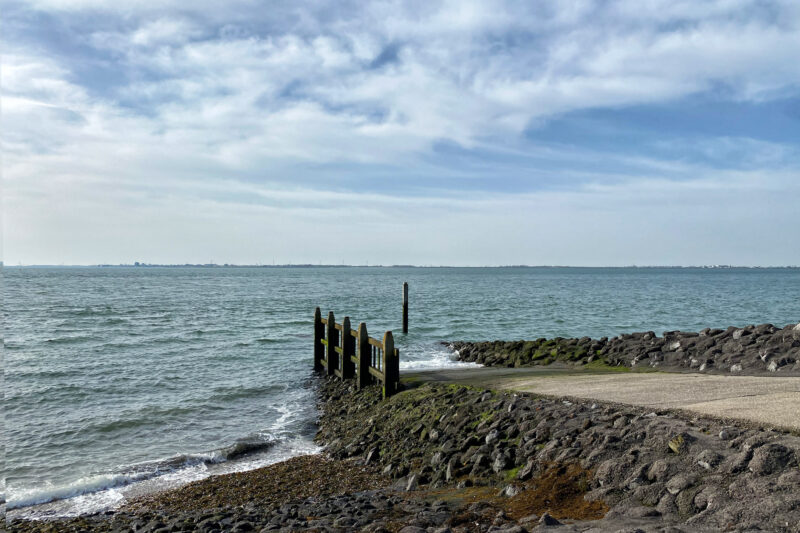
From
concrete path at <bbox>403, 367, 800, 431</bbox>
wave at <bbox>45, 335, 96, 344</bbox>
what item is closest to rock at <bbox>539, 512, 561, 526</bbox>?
concrete path at <bbox>403, 367, 800, 431</bbox>

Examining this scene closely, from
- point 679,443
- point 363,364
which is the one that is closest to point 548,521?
point 679,443

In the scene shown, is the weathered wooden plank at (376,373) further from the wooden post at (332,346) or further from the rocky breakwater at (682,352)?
the rocky breakwater at (682,352)

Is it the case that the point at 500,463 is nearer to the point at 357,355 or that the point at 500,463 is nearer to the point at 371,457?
the point at 371,457

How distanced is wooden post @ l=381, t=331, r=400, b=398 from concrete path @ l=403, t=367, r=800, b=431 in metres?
0.94

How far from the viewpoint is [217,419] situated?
50.3 feet

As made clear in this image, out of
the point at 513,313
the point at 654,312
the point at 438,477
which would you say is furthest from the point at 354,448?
the point at 654,312

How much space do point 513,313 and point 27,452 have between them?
3746 cm

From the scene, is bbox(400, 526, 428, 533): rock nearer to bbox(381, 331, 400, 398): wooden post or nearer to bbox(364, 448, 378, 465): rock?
bbox(364, 448, 378, 465): rock

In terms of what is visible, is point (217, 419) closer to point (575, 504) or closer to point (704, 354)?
point (575, 504)

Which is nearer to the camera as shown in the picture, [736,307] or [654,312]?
[654,312]

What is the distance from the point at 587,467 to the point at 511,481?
112 centimetres

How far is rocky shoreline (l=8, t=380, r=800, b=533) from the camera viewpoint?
5.88 metres

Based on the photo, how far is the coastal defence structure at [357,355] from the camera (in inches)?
579

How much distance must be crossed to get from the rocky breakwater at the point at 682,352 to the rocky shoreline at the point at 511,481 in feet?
26.2
